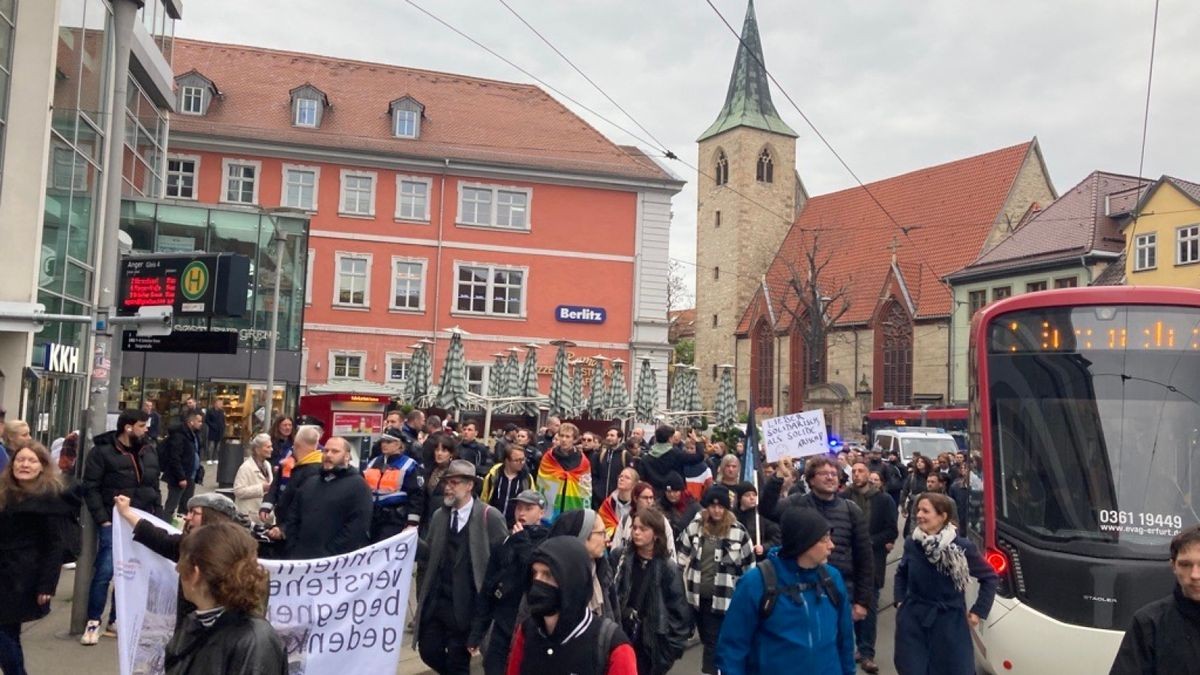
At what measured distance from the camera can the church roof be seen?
77.2 metres

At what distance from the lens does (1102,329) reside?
9289 millimetres

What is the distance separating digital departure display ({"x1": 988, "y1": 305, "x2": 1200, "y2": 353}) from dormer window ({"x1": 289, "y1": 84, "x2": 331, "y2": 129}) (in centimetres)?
3908

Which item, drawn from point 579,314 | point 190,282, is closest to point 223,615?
point 190,282

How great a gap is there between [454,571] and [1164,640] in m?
4.17

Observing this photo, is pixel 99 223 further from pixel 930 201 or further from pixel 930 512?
pixel 930 201

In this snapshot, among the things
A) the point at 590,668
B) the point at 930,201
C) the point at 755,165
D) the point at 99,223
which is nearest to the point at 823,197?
the point at 755,165

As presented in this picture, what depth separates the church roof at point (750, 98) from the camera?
77.2m

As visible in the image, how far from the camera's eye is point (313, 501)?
26.2 feet

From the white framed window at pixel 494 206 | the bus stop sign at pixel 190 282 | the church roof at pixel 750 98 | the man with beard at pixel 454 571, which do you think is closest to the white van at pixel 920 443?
the white framed window at pixel 494 206

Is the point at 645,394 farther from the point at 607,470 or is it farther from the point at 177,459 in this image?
the point at 177,459

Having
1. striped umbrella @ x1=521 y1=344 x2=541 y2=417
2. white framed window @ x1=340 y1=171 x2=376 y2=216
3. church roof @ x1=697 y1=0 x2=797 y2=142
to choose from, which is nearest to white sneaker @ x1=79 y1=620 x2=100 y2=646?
striped umbrella @ x1=521 y1=344 x2=541 y2=417

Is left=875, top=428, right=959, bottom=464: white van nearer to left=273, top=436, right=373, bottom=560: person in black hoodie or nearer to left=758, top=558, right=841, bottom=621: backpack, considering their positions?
left=273, top=436, right=373, bottom=560: person in black hoodie

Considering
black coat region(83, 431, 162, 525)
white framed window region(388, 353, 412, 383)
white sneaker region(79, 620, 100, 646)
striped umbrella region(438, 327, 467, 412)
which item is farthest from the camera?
white framed window region(388, 353, 412, 383)

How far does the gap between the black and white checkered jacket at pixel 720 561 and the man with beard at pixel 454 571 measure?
4.87ft
